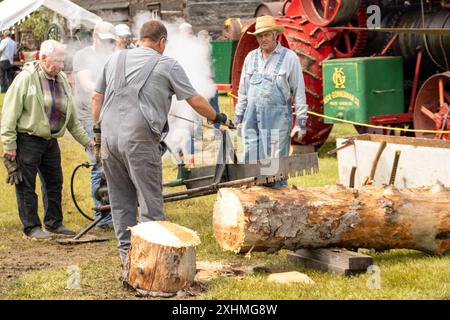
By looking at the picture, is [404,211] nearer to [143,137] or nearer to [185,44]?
[143,137]

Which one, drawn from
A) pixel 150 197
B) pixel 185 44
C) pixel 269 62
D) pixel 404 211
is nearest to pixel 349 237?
pixel 404 211

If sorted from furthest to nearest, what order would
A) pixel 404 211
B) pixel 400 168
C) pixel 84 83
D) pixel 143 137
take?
pixel 84 83
pixel 400 168
pixel 404 211
pixel 143 137

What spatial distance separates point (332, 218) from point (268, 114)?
7.39 feet

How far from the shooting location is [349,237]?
23.6ft

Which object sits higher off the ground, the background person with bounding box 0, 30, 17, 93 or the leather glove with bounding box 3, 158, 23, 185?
the background person with bounding box 0, 30, 17, 93

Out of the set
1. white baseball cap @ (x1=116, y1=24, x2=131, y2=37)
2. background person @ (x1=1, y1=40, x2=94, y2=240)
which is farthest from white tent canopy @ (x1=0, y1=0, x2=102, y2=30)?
background person @ (x1=1, y1=40, x2=94, y2=240)

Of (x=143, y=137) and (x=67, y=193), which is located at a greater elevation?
(x=143, y=137)

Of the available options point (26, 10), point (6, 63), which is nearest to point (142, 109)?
point (26, 10)

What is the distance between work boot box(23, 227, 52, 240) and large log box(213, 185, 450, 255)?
216cm

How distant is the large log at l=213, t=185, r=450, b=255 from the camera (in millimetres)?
7004

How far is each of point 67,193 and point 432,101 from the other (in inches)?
181

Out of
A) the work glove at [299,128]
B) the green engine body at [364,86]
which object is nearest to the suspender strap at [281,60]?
the work glove at [299,128]

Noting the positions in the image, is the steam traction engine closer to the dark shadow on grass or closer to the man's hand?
the dark shadow on grass

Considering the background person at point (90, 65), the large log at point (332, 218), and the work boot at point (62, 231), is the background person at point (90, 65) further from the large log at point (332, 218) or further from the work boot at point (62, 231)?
the large log at point (332, 218)
